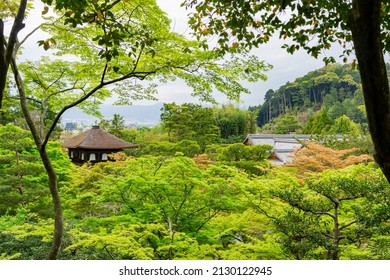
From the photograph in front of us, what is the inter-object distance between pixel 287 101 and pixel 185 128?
11134 millimetres

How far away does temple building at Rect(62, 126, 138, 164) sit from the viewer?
11555mm

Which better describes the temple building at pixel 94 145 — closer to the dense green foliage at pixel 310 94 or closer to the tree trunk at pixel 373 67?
the dense green foliage at pixel 310 94

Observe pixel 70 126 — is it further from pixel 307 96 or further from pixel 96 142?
pixel 307 96

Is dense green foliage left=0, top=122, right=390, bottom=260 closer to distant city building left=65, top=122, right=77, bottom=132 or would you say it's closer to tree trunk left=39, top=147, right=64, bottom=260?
tree trunk left=39, top=147, right=64, bottom=260

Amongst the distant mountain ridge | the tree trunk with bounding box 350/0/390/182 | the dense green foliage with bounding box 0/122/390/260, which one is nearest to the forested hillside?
the distant mountain ridge

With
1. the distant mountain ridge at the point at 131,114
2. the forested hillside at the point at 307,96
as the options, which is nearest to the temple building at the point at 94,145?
the distant mountain ridge at the point at 131,114

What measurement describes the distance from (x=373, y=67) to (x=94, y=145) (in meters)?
11.3

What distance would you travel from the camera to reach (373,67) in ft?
3.13

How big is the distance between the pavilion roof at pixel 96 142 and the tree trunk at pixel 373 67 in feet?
34.8

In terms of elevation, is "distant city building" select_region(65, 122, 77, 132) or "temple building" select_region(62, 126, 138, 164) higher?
"distant city building" select_region(65, 122, 77, 132)

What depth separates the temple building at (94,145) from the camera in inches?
455

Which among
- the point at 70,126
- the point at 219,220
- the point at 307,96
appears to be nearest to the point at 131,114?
the point at 219,220

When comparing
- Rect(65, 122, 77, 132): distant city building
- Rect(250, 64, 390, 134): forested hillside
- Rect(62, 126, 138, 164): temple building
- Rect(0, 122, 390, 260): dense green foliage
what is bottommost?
Rect(0, 122, 390, 260): dense green foliage

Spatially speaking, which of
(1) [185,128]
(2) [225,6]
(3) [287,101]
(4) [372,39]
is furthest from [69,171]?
(3) [287,101]
